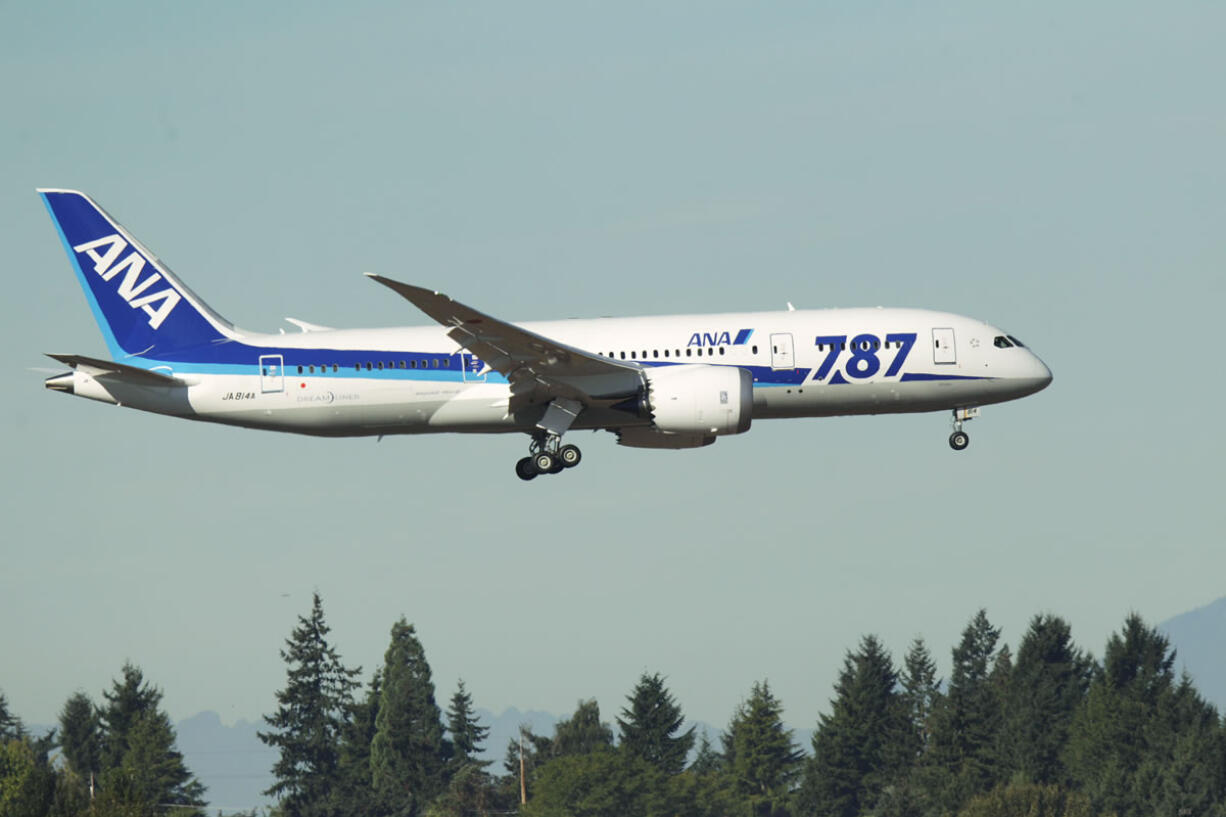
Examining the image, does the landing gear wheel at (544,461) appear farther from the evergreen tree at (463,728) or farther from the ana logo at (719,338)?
the evergreen tree at (463,728)

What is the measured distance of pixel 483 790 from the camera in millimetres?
153375

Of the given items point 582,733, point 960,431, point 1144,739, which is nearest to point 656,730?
point 582,733

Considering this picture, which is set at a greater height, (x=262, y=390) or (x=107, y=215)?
(x=107, y=215)

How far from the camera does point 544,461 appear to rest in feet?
180

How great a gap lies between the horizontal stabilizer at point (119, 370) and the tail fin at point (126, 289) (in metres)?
1.92

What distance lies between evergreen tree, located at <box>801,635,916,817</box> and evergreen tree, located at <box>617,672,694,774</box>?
1232 centimetres

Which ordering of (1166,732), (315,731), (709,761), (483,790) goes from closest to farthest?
(1166,732) → (483,790) → (315,731) → (709,761)

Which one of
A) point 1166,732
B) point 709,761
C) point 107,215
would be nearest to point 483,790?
point 709,761

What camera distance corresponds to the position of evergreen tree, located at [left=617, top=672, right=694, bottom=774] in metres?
164

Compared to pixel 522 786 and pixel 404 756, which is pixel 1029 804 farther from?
pixel 404 756

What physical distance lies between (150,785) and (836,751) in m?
59.7

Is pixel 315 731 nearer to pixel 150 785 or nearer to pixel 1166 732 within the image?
pixel 150 785

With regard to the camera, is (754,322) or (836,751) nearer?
(754,322)

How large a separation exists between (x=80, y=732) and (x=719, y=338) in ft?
460
